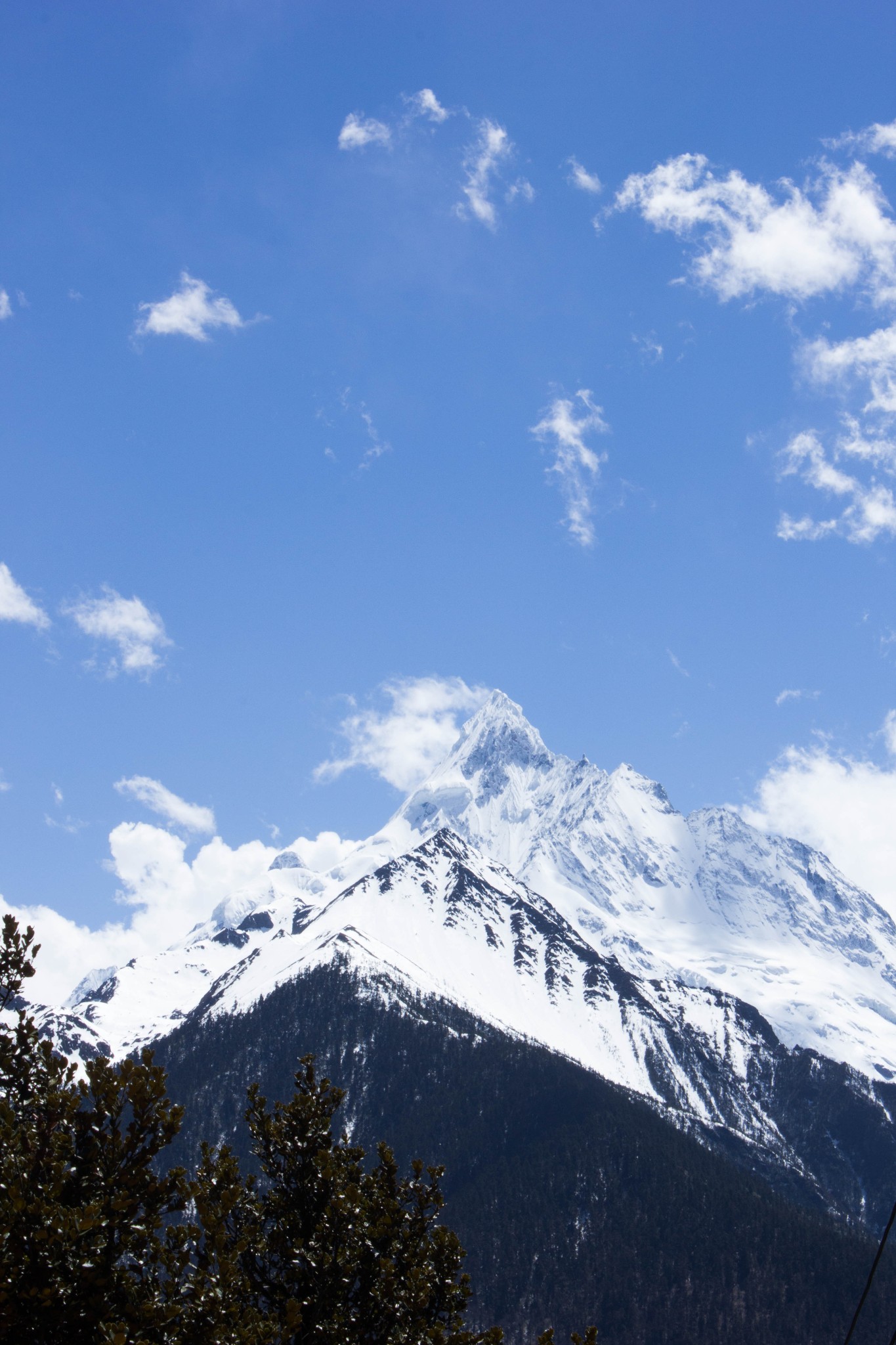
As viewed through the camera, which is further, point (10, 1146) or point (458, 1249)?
point (458, 1249)

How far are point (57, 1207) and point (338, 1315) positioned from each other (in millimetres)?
6570

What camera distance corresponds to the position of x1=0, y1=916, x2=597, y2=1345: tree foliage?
15898mm

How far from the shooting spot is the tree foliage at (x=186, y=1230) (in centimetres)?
1590

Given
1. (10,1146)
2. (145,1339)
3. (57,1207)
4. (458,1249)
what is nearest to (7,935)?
(10,1146)

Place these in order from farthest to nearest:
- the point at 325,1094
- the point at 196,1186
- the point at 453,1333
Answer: the point at 325,1094, the point at 453,1333, the point at 196,1186

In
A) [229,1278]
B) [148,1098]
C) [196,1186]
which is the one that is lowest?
[229,1278]

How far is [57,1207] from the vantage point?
1591cm


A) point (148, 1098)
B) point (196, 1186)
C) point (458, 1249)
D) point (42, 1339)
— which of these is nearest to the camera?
point (42, 1339)

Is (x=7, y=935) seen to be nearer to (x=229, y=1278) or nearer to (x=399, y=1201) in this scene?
(x=229, y=1278)

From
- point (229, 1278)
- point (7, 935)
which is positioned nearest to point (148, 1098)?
point (229, 1278)

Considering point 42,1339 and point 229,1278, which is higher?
point 229,1278

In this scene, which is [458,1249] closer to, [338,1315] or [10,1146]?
[338,1315]

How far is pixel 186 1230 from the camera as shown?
1698 cm

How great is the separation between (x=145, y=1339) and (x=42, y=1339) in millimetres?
1517
